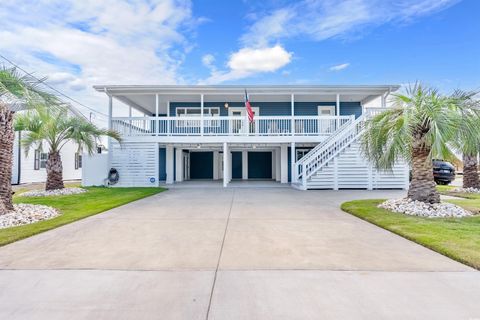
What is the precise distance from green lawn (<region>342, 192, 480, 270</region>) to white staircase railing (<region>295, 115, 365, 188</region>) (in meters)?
5.27

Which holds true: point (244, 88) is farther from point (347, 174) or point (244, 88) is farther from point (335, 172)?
point (347, 174)

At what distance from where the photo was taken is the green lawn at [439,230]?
357cm

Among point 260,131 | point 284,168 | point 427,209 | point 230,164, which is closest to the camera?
point 427,209

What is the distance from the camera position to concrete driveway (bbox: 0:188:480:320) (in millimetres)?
2287

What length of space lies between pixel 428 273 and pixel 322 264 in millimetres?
1139

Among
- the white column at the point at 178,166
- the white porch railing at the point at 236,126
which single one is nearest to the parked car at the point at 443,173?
the white porch railing at the point at 236,126

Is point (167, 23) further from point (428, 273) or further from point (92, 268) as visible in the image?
point (428, 273)

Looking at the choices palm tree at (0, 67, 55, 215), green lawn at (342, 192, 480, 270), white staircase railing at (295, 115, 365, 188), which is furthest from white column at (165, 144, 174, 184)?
green lawn at (342, 192, 480, 270)

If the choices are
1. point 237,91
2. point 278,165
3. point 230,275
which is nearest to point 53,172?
point 237,91

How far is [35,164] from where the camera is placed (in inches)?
732

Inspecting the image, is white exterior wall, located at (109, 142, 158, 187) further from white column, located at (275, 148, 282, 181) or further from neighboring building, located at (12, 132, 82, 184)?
white column, located at (275, 148, 282, 181)

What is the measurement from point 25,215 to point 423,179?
952cm

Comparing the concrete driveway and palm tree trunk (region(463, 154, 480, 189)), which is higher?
palm tree trunk (region(463, 154, 480, 189))

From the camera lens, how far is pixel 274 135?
45.4ft
